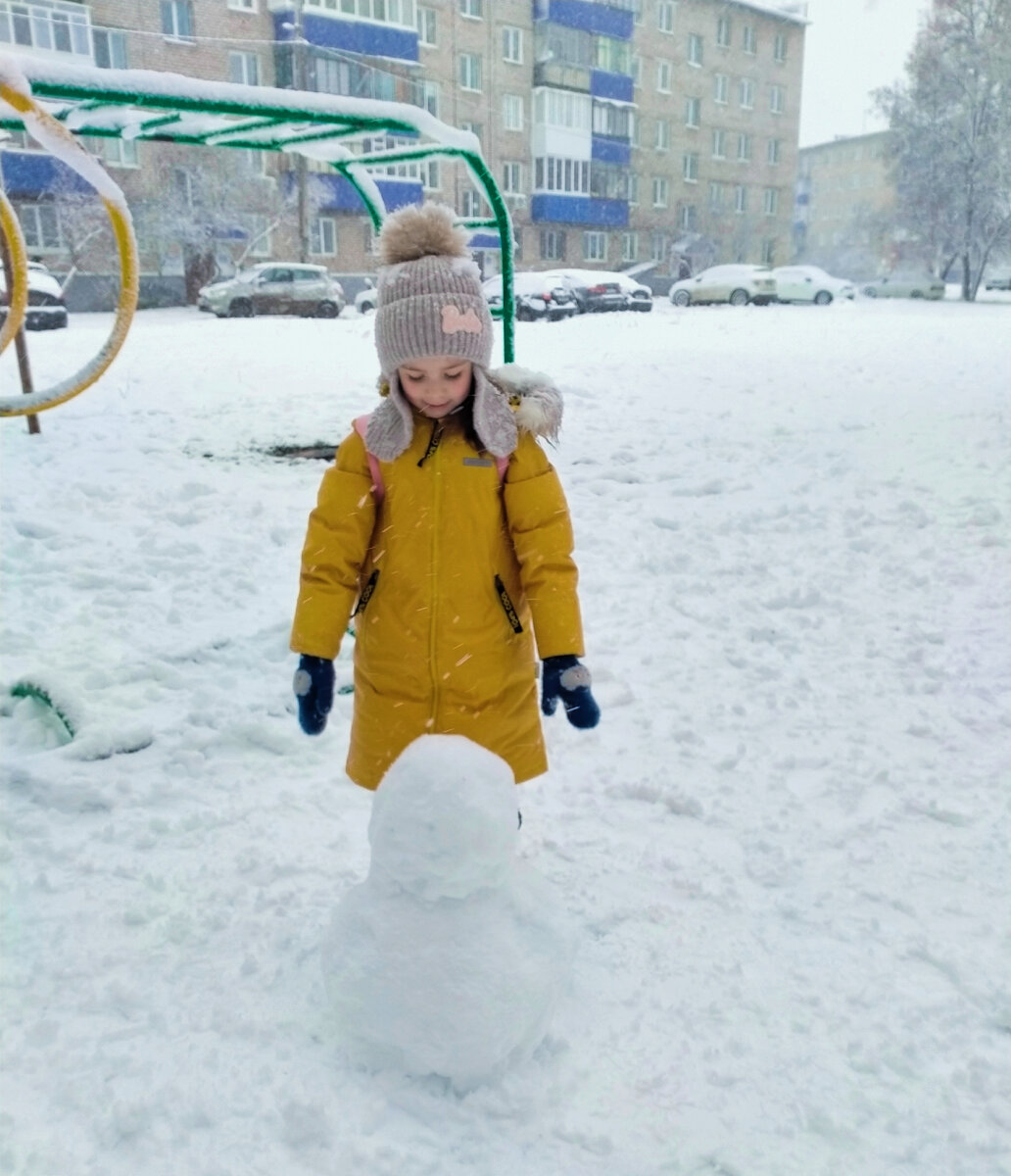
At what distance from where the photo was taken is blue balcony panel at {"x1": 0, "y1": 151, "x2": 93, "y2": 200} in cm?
1681

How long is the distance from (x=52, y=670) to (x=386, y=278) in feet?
6.69

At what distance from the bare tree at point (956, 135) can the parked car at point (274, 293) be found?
41.6ft

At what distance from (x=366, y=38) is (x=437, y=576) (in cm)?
2048

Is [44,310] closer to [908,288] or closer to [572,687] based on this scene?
[572,687]

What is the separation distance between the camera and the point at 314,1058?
1.71 meters

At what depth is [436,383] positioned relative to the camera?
1.92 m

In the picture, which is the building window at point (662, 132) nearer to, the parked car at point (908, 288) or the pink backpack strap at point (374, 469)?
the parked car at point (908, 288)

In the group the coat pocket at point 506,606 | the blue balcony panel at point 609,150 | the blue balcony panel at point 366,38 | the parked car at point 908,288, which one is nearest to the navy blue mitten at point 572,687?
the coat pocket at point 506,606

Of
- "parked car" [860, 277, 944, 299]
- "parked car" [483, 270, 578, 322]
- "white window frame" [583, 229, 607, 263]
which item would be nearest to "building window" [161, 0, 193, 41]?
"parked car" [483, 270, 578, 322]

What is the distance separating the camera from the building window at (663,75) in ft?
81.9

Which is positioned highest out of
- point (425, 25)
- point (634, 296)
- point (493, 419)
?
Answer: point (425, 25)

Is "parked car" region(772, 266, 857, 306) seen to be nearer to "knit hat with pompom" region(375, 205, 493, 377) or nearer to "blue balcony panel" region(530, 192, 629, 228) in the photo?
"blue balcony panel" region(530, 192, 629, 228)

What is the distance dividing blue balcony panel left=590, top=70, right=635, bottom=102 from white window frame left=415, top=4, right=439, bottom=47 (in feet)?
18.9

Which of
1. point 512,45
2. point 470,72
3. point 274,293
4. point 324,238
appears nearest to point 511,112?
point 512,45
